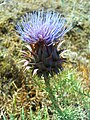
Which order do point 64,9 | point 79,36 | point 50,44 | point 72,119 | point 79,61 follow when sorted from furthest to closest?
point 64,9, point 79,36, point 79,61, point 72,119, point 50,44

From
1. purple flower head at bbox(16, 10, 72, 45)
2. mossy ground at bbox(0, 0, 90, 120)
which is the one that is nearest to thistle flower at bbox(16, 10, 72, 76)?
purple flower head at bbox(16, 10, 72, 45)

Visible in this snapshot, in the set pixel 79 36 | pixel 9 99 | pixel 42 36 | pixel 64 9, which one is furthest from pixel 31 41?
pixel 64 9

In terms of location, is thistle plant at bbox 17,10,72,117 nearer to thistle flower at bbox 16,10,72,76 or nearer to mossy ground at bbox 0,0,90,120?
thistle flower at bbox 16,10,72,76

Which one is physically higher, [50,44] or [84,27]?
[84,27]

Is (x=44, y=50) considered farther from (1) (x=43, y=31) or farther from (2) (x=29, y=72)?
(2) (x=29, y=72)

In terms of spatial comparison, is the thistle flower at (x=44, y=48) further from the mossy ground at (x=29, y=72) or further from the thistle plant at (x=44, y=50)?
the mossy ground at (x=29, y=72)

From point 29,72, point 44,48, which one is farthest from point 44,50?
point 29,72

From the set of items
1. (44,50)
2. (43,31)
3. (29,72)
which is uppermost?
(29,72)

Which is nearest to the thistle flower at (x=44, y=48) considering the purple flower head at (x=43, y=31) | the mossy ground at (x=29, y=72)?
the purple flower head at (x=43, y=31)

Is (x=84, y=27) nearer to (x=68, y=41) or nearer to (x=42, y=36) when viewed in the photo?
(x=68, y=41)
